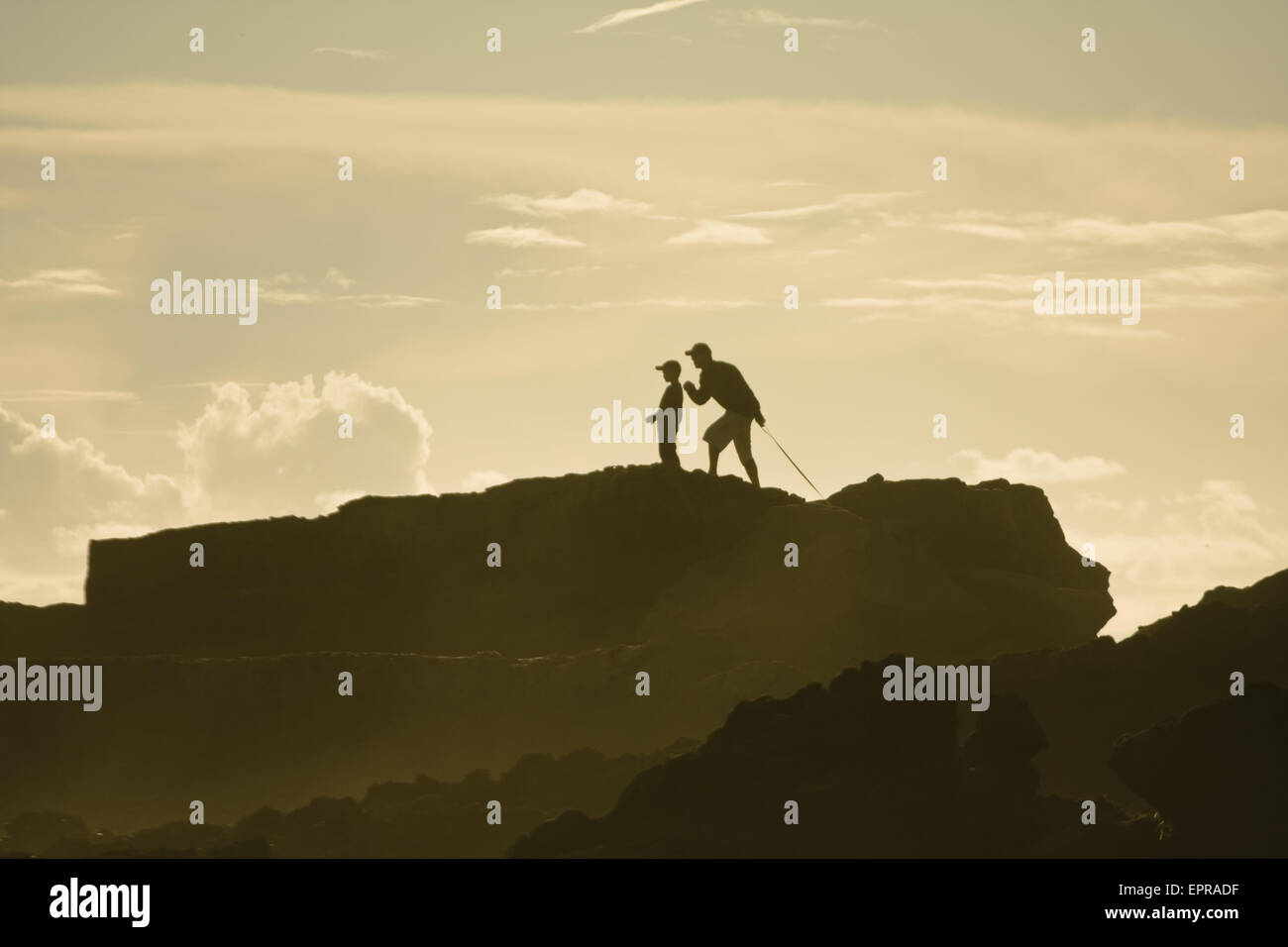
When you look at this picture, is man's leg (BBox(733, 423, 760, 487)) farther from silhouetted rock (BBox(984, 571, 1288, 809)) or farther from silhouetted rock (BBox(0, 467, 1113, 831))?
silhouetted rock (BBox(984, 571, 1288, 809))

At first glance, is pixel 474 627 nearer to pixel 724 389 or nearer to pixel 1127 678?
pixel 724 389

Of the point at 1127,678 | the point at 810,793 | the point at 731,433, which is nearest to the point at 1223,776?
the point at 810,793

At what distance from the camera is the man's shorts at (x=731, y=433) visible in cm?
3909

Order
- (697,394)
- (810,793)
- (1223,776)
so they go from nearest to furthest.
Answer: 1. (810,793)
2. (1223,776)
3. (697,394)

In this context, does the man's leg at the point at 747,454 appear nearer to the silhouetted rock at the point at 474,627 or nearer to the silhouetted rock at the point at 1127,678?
the silhouetted rock at the point at 474,627

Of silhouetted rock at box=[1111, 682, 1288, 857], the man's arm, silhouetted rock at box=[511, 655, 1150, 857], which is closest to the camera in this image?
silhouetted rock at box=[511, 655, 1150, 857]

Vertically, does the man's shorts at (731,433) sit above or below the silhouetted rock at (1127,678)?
above

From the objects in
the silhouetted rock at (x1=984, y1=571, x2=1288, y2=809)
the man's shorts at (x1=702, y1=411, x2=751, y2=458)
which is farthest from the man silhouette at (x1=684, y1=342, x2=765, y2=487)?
the silhouetted rock at (x1=984, y1=571, x2=1288, y2=809)

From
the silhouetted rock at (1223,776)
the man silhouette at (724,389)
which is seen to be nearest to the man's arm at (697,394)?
the man silhouette at (724,389)

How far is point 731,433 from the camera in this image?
129 ft

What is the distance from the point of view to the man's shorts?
39.1 metres
